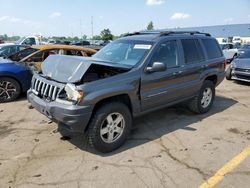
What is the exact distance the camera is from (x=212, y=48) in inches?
273

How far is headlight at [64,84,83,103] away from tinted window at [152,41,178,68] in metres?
1.70

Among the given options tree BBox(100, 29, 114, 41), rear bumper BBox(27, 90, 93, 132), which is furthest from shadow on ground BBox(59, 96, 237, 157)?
tree BBox(100, 29, 114, 41)

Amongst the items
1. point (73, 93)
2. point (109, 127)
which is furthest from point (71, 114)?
point (109, 127)

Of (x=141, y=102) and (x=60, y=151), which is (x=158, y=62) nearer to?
(x=141, y=102)

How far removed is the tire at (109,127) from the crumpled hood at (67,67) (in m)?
0.64

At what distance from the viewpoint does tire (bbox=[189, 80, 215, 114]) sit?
6.45 m

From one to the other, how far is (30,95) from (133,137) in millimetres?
2021

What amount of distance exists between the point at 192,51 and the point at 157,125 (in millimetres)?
1790

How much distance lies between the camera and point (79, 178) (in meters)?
3.75

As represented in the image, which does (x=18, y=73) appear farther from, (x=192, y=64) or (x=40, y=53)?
(x=192, y=64)

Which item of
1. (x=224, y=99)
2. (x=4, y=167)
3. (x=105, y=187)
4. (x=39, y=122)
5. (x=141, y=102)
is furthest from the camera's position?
(x=224, y=99)

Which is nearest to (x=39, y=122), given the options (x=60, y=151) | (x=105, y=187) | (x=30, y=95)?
(x=30, y=95)

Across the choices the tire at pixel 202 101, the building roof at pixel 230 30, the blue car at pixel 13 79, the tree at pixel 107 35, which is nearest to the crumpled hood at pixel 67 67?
the tire at pixel 202 101

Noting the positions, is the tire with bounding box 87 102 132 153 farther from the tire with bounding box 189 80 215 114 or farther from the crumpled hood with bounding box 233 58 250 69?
the crumpled hood with bounding box 233 58 250 69
